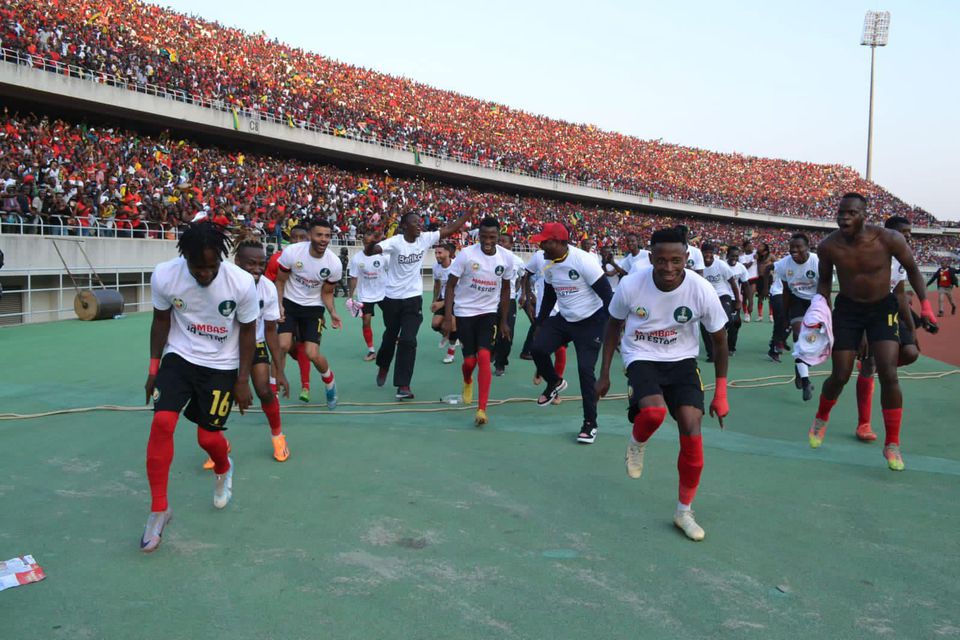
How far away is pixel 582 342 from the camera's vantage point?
6.31 m

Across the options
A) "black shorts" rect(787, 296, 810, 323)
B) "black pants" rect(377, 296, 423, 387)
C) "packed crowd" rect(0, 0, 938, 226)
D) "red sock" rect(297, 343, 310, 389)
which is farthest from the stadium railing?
"black shorts" rect(787, 296, 810, 323)

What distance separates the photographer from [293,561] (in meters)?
3.41

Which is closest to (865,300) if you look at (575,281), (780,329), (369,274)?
(575,281)

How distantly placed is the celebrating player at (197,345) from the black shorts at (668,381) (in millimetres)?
2140

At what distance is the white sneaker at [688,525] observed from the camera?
147 inches

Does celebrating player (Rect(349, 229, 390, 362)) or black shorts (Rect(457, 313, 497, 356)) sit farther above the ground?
celebrating player (Rect(349, 229, 390, 362))

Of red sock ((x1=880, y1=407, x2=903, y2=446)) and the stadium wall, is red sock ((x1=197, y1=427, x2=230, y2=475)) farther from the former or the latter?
the stadium wall

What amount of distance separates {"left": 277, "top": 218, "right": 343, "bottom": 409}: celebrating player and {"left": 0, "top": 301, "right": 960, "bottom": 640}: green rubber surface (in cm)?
72

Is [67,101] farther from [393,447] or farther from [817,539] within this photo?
[817,539]

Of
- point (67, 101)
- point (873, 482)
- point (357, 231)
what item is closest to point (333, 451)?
point (873, 482)

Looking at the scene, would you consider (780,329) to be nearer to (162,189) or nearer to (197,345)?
(197,345)

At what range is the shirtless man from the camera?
17.1ft

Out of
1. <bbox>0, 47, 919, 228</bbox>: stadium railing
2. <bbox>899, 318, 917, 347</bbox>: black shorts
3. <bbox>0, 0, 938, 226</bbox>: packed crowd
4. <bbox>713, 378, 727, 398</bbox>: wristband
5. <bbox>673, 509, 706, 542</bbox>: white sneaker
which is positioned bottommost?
<bbox>673, 509, 706, 542</bbox>: white sneaker

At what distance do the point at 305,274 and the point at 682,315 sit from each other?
3.84m
